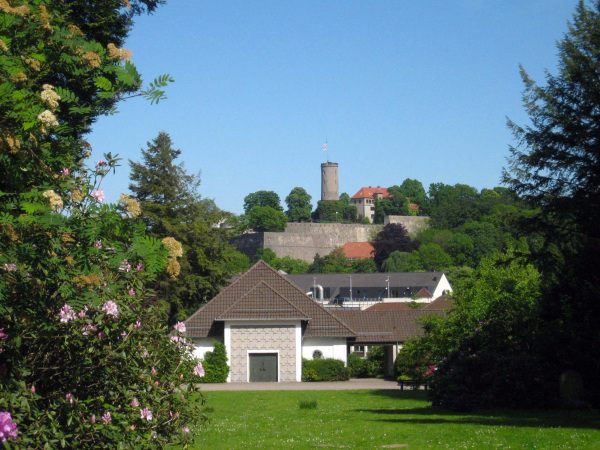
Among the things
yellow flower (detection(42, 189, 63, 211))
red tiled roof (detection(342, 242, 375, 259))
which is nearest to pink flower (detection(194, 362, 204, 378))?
yellow flower (detection(42, 189, 63, 211))

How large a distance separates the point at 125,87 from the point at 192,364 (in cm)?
261

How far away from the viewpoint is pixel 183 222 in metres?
51.0

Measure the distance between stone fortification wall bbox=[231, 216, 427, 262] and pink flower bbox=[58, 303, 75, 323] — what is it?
151 m

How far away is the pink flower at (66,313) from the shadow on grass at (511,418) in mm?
9597

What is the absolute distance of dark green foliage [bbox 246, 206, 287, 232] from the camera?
169 m

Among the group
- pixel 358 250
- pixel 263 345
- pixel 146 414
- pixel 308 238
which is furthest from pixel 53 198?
pixel 308 238

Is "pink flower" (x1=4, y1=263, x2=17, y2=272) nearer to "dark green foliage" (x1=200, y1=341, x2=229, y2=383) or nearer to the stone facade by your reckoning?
"dark green foliage" (x1=200, y1=341, x2=229, y2=383)

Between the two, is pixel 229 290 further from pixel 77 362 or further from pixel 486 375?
pixel 77 362

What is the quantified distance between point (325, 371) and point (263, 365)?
371 centimetres

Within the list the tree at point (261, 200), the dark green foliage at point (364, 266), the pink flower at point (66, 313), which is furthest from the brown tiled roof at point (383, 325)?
the tree at point (261, 200)

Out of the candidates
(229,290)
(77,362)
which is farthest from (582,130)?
(229,290)

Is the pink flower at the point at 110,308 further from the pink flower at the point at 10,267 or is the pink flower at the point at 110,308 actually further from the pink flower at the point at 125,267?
the pink flower at the point at 10,267

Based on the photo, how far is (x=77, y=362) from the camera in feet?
20.8

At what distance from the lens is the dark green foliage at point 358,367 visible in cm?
5112
